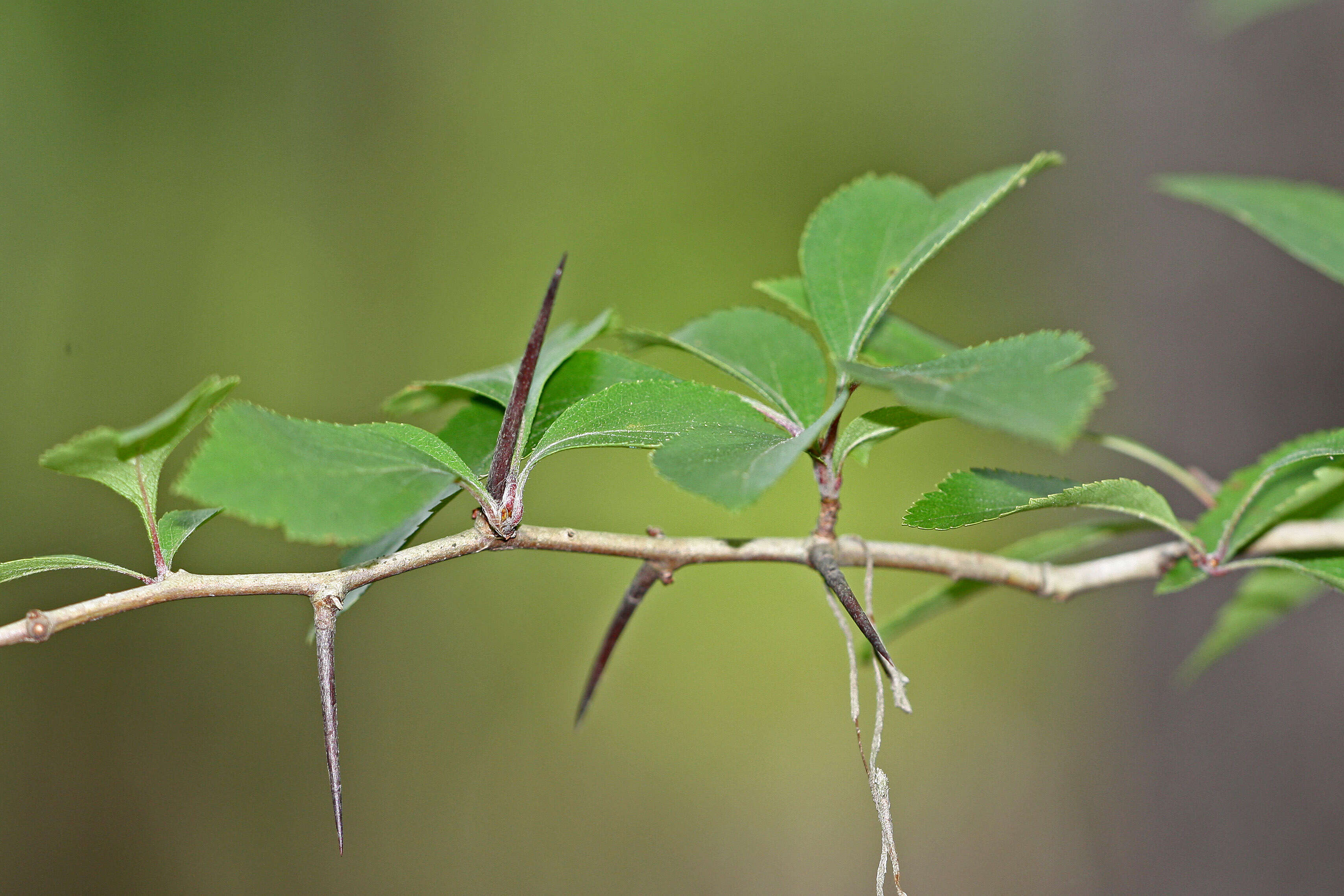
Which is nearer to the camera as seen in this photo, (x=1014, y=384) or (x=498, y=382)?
(x=1014, y=384)

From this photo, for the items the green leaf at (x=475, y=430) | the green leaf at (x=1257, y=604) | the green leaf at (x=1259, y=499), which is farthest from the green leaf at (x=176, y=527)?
the green leaf at (x=1257, y=604)

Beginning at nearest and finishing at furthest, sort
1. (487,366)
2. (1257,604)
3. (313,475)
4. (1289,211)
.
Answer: (313,475), (1289,211), (1257,604), (487,366)

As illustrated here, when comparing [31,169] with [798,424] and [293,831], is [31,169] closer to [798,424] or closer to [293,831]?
[293,831]

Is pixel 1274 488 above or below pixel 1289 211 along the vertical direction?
below

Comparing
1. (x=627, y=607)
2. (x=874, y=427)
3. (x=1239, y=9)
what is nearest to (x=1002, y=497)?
(x=874, y=427)

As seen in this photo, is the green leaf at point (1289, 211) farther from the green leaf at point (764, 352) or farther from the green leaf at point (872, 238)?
the green leaf at point (764, 352)

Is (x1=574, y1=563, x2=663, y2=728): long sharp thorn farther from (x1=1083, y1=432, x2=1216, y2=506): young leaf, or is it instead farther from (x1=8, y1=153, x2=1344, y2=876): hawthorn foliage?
(x1=1083, y1=432, x2=1216, y2=506): young leaf

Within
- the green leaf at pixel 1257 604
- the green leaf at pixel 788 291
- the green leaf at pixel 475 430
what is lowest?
the green leaf at pixel 1257 604

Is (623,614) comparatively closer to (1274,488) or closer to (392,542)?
(392,542)

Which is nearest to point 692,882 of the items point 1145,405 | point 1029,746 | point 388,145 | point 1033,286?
point 1029,746
